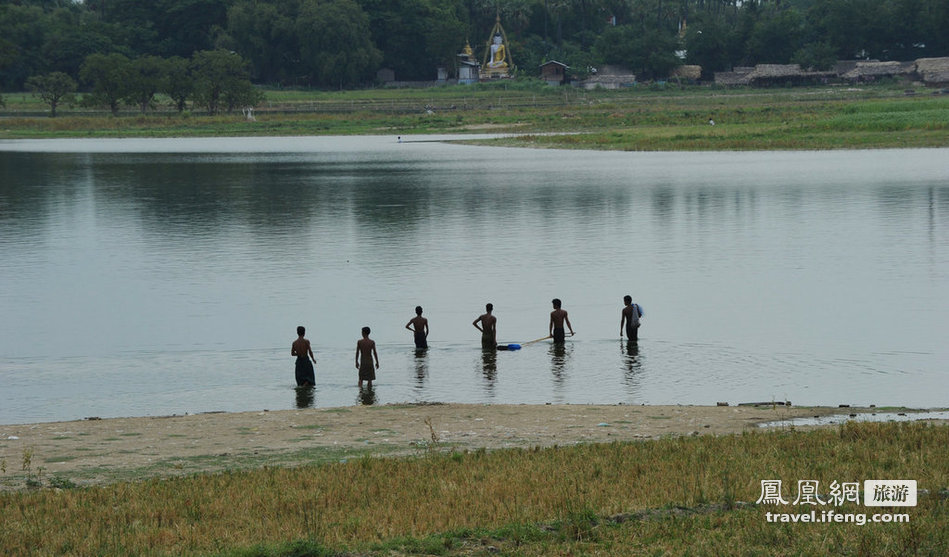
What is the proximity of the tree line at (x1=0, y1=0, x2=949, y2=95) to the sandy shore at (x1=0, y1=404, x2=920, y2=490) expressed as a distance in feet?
465

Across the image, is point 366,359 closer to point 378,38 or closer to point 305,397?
point 305,397

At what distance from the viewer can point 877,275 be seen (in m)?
32.7

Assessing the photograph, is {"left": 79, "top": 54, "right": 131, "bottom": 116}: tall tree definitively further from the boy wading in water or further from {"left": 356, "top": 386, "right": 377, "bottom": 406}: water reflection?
{"left": 356, "top": 386, "right": 377, "bottom": 406}: water reflection

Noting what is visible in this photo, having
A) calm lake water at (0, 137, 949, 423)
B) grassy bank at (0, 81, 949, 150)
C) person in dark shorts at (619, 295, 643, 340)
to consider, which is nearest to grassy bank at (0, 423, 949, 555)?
calm lake water at (0, 137, 949, 423)

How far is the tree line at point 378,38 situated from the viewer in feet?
515

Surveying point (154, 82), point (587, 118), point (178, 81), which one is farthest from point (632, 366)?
point (178, 81)

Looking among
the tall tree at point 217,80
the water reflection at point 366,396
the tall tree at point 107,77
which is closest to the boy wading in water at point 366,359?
the water reflection at point 366,396

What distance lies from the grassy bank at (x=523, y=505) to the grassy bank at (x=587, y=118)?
7229 cm

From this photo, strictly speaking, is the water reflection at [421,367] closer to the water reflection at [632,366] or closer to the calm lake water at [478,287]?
the calm lake water at [478,287]

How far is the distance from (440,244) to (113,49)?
132906 mm

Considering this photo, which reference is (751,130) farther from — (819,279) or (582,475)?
(582,475)

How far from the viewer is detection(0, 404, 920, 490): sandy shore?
15.5 meters

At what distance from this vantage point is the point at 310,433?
57.6ft

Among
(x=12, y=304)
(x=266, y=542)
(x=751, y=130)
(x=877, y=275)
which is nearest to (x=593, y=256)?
(x=877, y=275)
